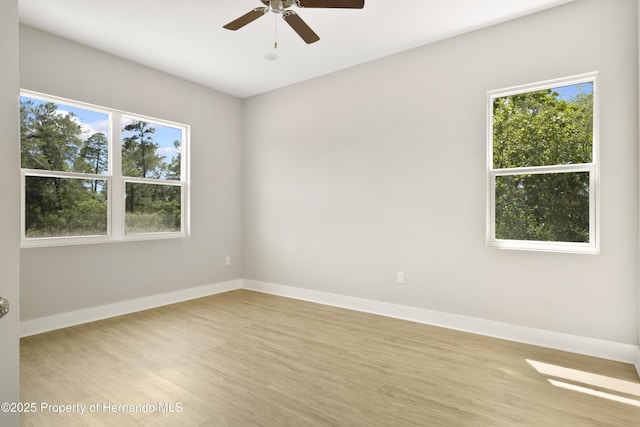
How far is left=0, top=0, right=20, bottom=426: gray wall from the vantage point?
3.35 ft

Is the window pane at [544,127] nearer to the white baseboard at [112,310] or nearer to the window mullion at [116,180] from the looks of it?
the white baseboard at [112,310]

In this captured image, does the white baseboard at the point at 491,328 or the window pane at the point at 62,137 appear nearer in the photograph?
the white baseboard at the point at 491,328

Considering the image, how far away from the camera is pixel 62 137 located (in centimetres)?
364

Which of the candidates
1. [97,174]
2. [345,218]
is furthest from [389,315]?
[97,174]

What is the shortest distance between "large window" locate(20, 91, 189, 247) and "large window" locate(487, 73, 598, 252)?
3916mm

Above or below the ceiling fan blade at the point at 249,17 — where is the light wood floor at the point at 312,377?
below

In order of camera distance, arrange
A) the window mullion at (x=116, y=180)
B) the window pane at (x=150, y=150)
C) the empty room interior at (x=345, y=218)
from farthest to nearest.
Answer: the window pane at (x=150, y=150) < the window mullion at (x=116, y=180) < the empty room interior at (x=345, y=218)

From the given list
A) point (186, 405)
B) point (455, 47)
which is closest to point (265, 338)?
point (186, 405)

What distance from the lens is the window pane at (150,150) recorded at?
4215 mm

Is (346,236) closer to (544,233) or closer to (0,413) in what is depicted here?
(544,233)

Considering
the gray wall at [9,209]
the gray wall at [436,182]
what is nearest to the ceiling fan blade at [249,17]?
the gray wall at [9,209]

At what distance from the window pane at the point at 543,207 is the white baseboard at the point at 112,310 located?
3.85m

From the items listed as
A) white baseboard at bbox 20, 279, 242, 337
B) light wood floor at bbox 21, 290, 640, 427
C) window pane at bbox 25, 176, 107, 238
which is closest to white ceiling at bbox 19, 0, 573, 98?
window pane at bbox 25, 176, 107, 238

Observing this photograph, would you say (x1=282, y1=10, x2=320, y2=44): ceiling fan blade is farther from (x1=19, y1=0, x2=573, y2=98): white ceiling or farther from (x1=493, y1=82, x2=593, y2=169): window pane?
(x1=493, y1=82, x2=593, y2=169): window pane
